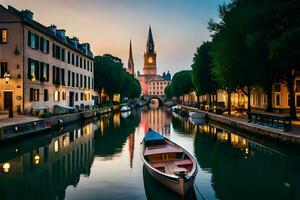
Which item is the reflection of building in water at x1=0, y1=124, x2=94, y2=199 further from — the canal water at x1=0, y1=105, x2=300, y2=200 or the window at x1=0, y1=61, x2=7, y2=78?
the window at x1=0, y1=61, x2=7, y2=78

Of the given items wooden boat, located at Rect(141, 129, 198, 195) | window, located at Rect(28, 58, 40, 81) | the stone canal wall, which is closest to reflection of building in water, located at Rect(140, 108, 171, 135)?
the stone canal wall

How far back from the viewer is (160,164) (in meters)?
16.0

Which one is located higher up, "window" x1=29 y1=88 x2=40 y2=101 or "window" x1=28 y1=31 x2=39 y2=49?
"window" x1=28 y1=31 x2=39 y2=49

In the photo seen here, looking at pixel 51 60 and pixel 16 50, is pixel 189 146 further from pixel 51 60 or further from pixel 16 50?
pixel 51 60

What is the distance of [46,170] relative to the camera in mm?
18859

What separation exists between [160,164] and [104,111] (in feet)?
190

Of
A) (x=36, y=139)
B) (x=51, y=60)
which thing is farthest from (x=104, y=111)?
(x=36, y=139)

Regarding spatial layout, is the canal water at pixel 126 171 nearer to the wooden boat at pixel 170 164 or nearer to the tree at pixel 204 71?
the wooden boat at pixel 170 164

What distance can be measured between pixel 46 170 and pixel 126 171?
4843 mm

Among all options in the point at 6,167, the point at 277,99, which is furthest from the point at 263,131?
the point at 277,99

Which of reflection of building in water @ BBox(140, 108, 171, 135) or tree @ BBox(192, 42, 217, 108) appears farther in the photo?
tree @ BBox(192, 42, 217, 108)

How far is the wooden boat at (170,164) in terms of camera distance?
12.2 meters

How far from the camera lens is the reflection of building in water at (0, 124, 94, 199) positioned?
14438mm

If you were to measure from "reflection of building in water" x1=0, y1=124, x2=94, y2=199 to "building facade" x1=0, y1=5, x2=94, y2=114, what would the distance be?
42.5 ft
